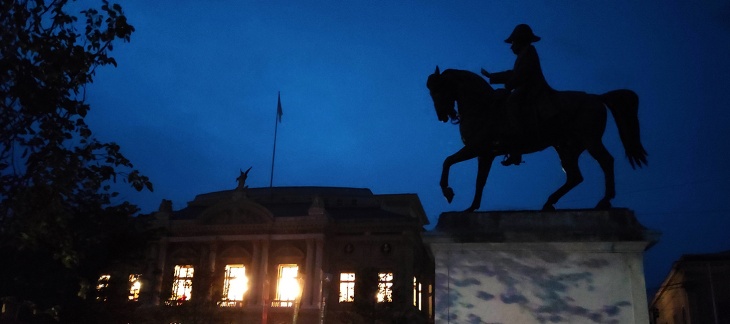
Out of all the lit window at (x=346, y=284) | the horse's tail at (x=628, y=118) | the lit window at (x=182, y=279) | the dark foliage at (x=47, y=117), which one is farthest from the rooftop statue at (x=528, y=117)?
the lit window at (x=182, y=279)

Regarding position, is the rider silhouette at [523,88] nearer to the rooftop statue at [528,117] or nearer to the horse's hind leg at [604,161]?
the rooftop statue at [528,117]

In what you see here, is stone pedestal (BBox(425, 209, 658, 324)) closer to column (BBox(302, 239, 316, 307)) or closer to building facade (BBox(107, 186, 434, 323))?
building facade (BBox(107, 186, 434, 323))

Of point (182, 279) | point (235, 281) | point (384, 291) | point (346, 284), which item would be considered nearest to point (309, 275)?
point (346, 284)

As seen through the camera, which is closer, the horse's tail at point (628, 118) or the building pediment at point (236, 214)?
the horse's tail at point (628, 118)

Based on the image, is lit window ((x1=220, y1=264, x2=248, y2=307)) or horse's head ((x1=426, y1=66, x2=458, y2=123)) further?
lit window ((x1=220, y1=264, x2=248, y2=307))

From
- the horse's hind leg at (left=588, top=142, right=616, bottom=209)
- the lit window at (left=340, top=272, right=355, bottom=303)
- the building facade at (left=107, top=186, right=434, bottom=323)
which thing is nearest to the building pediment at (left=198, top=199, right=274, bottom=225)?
the building facade at (left=107, top=186, right=434, bottom=323)

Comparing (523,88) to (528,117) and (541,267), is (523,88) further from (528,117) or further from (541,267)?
(541,267)

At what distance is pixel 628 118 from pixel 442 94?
2.02 m

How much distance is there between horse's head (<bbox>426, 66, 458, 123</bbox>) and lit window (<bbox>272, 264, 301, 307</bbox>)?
3225cm

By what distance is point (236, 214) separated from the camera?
1574 inches

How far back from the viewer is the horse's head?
686 cm

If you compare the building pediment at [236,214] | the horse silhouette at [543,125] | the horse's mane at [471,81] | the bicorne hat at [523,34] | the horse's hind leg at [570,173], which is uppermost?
the building pediment at [236,214]

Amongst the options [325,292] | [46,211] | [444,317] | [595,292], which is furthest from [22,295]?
[325,292]

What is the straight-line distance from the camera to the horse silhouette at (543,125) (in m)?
6.46
